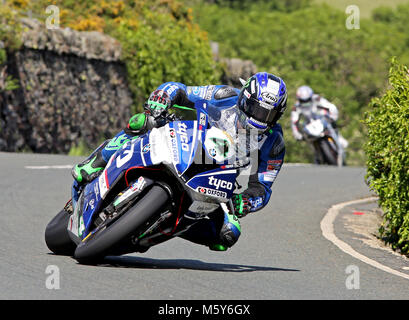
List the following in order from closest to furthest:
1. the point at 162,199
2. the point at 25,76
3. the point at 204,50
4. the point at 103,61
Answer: the point at 162,199 < the point at 25,76 < the point at 103,61 < the point at 204,50

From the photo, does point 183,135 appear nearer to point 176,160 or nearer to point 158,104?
point 176,160

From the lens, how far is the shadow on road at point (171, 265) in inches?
316

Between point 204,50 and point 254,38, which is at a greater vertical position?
point 204,50

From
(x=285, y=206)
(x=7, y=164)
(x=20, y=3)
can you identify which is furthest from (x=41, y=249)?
(x=20, y=3)

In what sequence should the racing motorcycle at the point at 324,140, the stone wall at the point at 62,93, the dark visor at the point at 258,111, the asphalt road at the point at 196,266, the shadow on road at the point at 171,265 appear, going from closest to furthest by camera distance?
1. the asphalt road at the point at 196,266
2. the dark visor at the point at 258,111
3. the shadow on road at the point at 171,265
4. the stone wall at the point at 62,93
5. the racing motorcycle at the point at 324,140

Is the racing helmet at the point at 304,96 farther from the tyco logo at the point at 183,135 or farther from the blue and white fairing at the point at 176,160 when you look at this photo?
the tyco logo at the point at 183,135

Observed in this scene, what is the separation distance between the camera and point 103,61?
24.1m

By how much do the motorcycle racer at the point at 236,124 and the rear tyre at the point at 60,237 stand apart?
1.43ft

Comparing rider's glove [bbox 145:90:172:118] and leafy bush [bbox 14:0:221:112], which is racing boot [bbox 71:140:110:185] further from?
leafy bush [bbox 14:0:221:112]

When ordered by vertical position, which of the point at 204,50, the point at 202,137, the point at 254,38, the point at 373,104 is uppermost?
the point at 202,137

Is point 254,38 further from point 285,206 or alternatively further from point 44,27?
point 285,206

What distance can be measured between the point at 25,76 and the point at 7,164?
5014 mm

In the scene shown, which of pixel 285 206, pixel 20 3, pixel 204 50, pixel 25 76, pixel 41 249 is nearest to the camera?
pixel 41 249

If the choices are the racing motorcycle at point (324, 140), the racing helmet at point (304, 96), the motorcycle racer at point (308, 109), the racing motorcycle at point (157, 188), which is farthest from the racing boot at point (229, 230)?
the racing helmet at point (304, 96)
